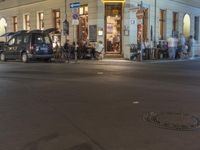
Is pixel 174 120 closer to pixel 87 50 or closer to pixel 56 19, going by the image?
pixel 87 50

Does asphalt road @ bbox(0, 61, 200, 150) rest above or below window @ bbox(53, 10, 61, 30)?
below

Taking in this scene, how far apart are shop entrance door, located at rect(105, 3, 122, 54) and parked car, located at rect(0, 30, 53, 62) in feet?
15.8

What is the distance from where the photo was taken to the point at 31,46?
22.6 m

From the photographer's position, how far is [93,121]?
6.71m

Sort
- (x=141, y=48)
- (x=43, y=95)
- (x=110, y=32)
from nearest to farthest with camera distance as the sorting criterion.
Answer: (x=43, y=95) → (x=141, y=48) → (x=110, y=32)

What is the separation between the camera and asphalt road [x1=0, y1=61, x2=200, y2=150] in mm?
5406

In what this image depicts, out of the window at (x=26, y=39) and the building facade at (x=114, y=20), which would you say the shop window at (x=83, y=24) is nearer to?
the building facade at (x=114, y=20)

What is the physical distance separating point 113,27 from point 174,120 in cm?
1992

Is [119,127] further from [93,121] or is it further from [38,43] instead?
[38,43]

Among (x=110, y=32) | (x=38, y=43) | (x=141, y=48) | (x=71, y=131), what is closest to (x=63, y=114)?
(x=71, y=131)

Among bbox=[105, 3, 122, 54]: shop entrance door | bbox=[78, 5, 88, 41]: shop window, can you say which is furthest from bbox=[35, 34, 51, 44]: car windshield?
bbox=[105, 3, 122, 54]: shop entrance door

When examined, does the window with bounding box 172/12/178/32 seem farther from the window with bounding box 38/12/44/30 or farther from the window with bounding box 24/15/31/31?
the window with bounding box 24/15/31/31

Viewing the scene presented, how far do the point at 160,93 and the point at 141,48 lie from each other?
1474 cm

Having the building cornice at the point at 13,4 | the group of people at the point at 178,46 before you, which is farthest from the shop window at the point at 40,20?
the group of people at the point at 178,46
